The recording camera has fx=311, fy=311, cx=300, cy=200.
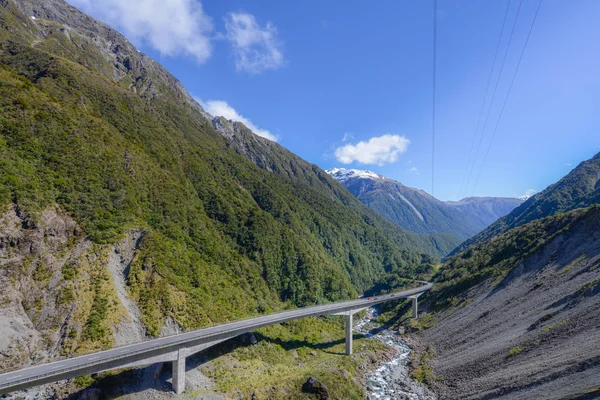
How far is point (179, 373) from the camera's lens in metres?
36.7

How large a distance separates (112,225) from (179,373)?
28237 millimetres

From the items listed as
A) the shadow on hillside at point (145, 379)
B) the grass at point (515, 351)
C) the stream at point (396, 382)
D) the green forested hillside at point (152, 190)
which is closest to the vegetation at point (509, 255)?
the stream at point (396, 382)

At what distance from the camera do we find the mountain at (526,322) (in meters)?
32.6

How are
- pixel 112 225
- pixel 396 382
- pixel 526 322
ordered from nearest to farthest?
pixel 396 382
pixel 526 322
pixel 112 225

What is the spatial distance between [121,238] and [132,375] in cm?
2294

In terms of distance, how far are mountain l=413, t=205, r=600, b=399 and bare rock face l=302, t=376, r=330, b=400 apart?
1526 cm

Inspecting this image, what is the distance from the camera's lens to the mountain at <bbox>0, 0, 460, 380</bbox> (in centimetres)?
3881

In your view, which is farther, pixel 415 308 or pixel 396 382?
pixel 415 308

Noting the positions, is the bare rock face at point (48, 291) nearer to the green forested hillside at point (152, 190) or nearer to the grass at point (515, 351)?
the green forested hillside at point (152, 190)

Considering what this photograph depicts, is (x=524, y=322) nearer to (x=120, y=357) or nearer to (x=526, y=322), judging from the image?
(x=526, y=322)

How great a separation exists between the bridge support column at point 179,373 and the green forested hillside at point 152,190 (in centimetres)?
803

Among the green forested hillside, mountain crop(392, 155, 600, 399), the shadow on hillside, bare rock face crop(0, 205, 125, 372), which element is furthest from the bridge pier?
mountain crop(392, 155, 600, 399)

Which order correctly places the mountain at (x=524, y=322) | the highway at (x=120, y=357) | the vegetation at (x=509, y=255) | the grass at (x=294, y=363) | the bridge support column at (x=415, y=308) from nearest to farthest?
1. the highway at (x=120, y=357)
2. the mountain at (x=524, y=322)
3. the grass at (x=294, y=363)
4. the vegetation at (x=509, y=255)
5. the bridge support column at (x=415, y=308)

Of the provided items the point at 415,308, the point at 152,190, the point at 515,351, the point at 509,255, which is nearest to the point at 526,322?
the point at 515,351
